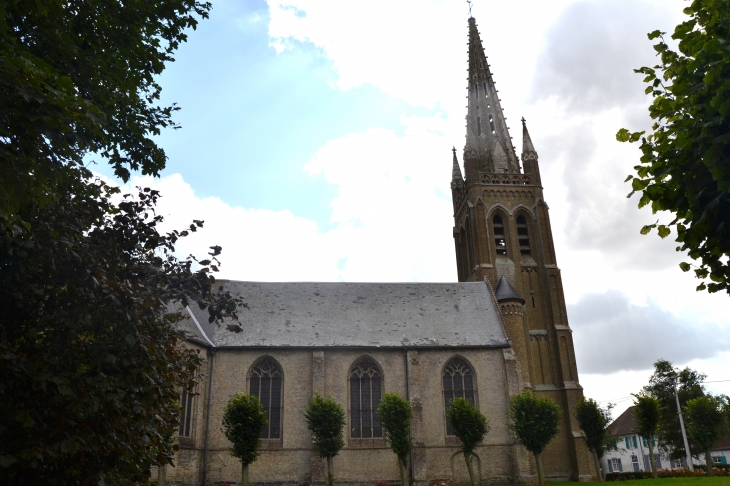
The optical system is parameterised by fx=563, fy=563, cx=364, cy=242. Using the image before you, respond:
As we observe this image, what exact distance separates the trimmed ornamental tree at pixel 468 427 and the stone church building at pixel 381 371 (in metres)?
2.24

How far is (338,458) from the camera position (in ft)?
94.7

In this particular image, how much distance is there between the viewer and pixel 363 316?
33.2 metres

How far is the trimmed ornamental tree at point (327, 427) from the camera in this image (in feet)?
85.9

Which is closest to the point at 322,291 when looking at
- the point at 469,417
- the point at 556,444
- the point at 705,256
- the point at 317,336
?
the point at 317,336

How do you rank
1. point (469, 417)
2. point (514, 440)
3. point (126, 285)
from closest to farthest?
point (126, 285), point (469, 417), point (514, 440)

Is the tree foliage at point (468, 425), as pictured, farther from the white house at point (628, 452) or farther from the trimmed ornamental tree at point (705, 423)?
the white house at point (628, 452)

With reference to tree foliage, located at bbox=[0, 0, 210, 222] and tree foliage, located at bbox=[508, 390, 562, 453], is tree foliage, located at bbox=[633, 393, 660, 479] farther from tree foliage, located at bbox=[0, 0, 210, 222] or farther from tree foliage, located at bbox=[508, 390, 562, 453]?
tree foliage, located at bbox=[0, 0, 210, 222]

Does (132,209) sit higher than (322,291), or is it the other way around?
(322,291)

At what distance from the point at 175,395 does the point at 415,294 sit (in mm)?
26926

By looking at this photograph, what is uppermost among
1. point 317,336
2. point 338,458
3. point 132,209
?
point 317,336

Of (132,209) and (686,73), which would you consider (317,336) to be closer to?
(132,209)

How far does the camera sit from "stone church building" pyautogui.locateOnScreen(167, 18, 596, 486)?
93.1 feet

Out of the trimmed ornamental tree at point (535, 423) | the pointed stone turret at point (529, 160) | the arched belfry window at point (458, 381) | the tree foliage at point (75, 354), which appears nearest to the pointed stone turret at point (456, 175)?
the pointed stone turret at point (529, 160)

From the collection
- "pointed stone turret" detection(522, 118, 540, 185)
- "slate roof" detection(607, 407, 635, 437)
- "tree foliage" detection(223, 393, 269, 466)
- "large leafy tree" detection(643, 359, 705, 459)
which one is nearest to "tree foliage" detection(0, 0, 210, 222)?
"tree foliage" detection(223, 393, 269, 466)
